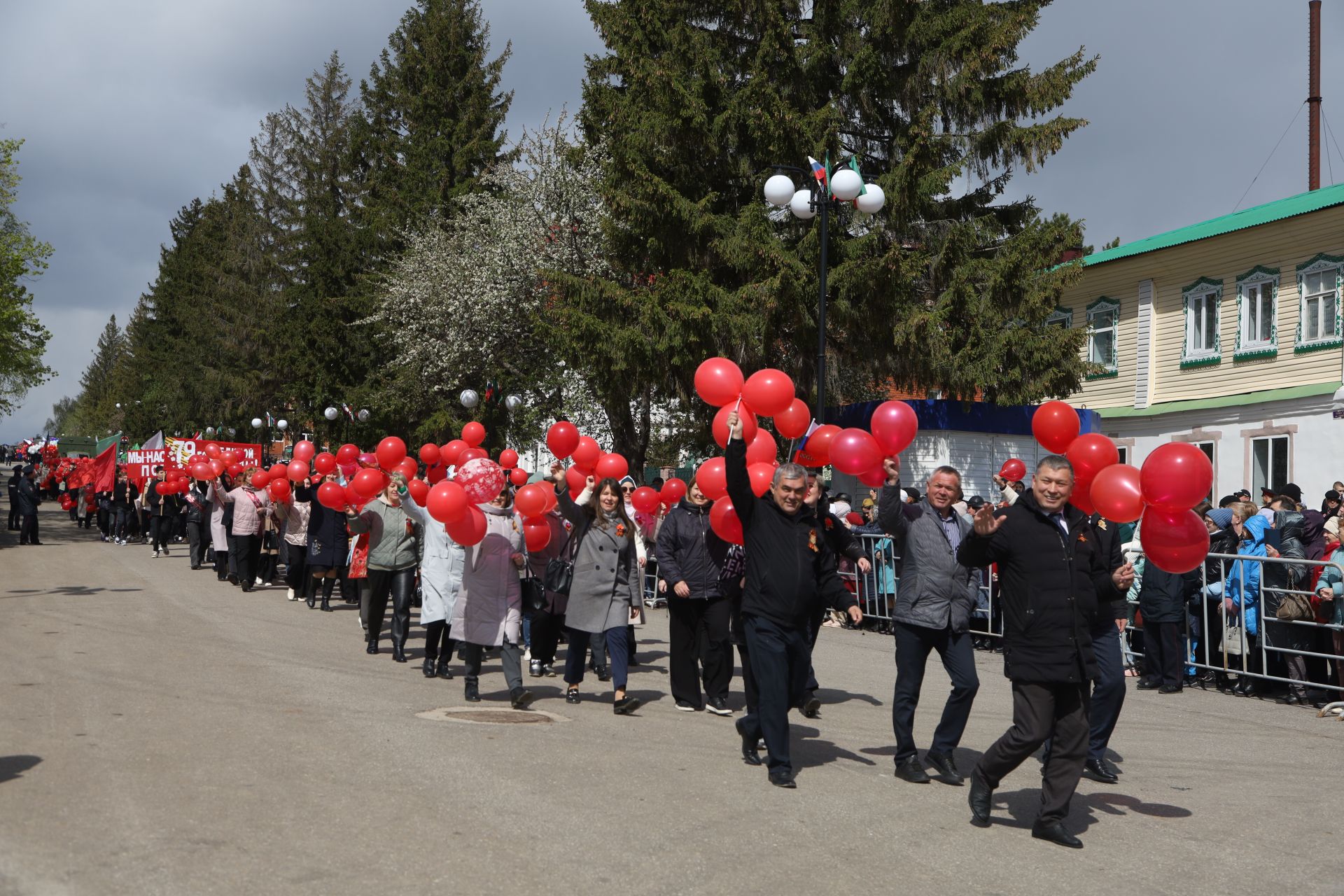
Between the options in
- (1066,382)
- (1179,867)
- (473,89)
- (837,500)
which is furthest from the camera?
(473,89)

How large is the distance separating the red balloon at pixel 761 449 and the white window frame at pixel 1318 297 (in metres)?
21.0

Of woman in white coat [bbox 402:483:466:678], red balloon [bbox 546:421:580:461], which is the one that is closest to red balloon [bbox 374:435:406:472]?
woman in white coat [bbox 402:483:466:678]

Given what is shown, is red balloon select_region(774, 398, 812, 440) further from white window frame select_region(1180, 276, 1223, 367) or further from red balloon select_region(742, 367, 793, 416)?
white window frame select_region(1180, 276, 1223, 367)

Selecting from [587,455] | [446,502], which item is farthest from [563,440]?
[446,502]

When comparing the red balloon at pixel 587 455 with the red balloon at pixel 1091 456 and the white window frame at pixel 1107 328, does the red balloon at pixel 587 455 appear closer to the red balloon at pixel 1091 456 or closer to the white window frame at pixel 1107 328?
the red balloon at pixel 1091 456

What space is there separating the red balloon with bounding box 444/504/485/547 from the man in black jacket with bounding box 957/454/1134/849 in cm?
435

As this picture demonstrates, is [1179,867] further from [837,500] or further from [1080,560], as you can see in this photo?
[837,500]

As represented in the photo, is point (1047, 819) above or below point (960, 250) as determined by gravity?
below

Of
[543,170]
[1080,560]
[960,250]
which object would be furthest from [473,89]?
[1080,560]

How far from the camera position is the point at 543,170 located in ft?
123

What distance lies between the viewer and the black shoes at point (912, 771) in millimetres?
7516

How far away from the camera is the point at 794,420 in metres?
8.96

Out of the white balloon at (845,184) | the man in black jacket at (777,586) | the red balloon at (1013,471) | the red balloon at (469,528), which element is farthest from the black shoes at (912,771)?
the white balloon at (845,184)

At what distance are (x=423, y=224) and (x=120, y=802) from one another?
39.9 metres
